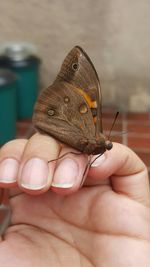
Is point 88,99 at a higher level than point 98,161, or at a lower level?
higher

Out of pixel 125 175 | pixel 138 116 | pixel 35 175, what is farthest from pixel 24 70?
pixel 35 175

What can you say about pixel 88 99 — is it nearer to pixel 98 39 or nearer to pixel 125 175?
pixel 125 175

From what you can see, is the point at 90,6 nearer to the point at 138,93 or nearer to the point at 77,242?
the point at 138,93

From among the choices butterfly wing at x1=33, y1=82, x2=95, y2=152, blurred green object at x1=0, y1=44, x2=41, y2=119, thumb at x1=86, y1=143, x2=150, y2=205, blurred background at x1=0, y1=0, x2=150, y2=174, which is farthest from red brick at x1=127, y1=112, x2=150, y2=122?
butterfly wing at x1=33, y1=82, x2=95, y2=152

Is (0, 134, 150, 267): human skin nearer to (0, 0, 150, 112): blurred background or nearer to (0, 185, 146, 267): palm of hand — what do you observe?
(0, 185, 146, 267): palm of hand

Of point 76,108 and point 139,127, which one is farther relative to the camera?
point 139,127

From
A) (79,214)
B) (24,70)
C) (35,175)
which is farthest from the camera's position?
(24,70)
